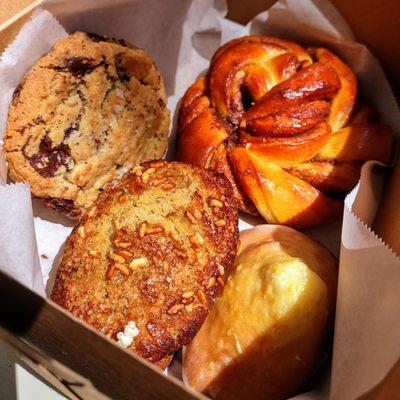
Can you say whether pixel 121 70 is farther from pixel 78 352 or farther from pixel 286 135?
pixel 78 352

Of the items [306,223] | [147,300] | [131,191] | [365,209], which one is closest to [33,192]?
[131,191]

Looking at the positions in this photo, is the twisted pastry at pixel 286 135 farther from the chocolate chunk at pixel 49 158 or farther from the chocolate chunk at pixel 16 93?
the chocolate chunk at pixel 16 93

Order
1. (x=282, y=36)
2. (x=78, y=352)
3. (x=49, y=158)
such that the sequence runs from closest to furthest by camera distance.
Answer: (x=78, y=352)
(x=49, y=158)
(x=282, y=36)

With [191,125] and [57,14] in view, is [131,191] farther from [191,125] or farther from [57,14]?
[57,14]

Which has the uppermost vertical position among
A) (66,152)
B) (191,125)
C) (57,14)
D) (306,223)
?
(57,14)

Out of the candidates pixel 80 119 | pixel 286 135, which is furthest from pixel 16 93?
pixel 286 135

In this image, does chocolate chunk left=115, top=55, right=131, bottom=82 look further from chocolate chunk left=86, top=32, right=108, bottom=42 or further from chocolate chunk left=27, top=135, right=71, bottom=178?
chocolate chunk left=27, top=135, right=71, bottom=178
